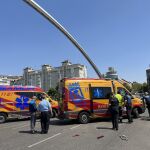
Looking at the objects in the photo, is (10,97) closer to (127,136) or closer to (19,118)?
(19,118)

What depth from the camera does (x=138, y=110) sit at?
1919 centimetres

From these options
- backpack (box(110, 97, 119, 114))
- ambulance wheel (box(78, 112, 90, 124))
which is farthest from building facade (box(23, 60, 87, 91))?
backpack (box(110, 97, 119, 114))

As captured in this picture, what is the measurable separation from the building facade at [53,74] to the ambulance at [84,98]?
145 metres

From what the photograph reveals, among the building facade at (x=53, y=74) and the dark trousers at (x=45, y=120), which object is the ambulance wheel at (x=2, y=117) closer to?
the dark trousers at (x=45, y=120)

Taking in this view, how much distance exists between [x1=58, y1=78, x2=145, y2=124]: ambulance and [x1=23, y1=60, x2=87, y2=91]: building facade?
14499 cm

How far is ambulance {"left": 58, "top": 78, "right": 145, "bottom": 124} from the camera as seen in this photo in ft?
55.2

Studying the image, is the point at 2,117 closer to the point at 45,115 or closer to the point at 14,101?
the point at 14,101

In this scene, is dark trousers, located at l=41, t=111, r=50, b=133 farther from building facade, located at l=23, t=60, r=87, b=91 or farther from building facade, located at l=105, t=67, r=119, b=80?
building facade, located at l=23, t=60, r=87, b=91

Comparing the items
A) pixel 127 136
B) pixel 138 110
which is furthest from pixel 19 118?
pixel 127 136

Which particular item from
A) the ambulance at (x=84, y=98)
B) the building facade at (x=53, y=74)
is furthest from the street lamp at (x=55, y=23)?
the building facade at (x=53, y=74)

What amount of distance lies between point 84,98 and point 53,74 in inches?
6614

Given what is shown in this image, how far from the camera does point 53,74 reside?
7269 inches

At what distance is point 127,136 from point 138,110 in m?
7.87

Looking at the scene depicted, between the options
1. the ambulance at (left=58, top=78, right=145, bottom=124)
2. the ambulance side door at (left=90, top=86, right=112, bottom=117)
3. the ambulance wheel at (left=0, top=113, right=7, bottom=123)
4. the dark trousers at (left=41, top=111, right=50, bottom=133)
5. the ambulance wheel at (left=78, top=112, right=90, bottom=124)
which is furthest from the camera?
the ambulance wheel at (left=0, top=113, right=7, bottom=123)
